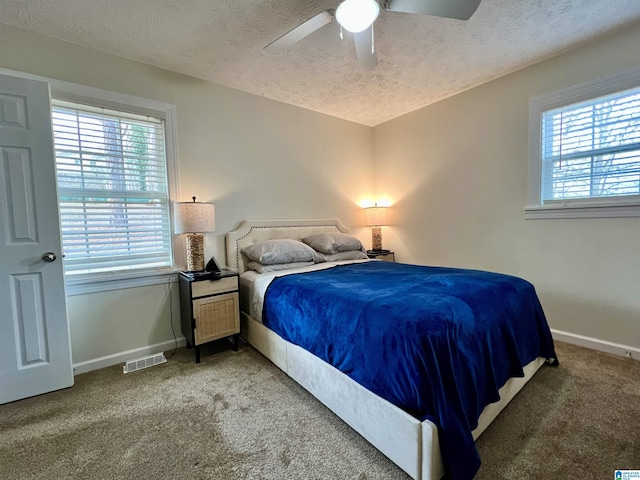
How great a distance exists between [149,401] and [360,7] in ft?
8.91

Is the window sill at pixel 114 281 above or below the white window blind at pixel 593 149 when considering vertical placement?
below

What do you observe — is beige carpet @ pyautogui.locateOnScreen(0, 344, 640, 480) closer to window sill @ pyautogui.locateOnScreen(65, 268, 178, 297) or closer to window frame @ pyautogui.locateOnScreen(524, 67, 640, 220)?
window sill @ pyautogui.locateOnScreen(65, 268, 178, 297)

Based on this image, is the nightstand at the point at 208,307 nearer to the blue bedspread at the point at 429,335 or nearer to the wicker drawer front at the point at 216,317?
the wicker drawer front at the point at 216,317

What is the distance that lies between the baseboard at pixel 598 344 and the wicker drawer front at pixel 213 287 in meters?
3.07

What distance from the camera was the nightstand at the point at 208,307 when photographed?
242 centimetres

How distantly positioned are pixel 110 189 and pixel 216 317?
1.41 meters

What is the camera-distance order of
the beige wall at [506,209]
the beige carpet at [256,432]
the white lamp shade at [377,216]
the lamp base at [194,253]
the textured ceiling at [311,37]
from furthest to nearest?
the white lamp shade at [377,216]
the lamp base at [194,253]
the beige wall at [506,209]
the textured ceiling at [311,37]
the beige carpet at [256,432]

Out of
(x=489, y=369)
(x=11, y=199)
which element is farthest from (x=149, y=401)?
(x=489, y=369)

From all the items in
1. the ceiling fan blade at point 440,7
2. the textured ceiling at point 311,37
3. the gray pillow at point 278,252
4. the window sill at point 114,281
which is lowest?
the window sill at point 114,281

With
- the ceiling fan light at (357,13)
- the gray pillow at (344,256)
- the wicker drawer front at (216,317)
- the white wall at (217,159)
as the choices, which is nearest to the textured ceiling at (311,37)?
the white wall at (217,159)

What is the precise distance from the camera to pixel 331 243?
10.8 feet

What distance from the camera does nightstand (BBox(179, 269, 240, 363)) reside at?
2424 mm

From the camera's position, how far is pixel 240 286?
2.88m

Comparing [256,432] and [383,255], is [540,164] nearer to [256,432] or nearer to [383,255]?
[383,255]
